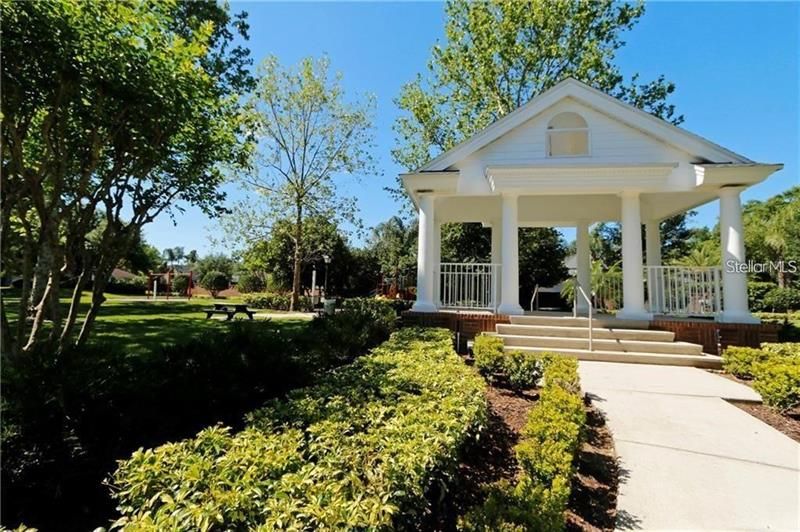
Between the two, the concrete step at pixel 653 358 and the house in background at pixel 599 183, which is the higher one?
the house in background at pixel 599 183

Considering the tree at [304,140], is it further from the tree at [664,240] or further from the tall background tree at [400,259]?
the tree at [664,240]

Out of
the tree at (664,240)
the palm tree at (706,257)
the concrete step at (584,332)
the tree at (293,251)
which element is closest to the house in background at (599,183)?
the concrete step at (584,332)

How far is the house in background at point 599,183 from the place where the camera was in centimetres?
826

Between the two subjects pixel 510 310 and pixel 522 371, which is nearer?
pixel 522 371

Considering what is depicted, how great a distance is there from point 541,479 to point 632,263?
7.29 meters

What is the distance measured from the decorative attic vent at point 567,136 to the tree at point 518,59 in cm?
890

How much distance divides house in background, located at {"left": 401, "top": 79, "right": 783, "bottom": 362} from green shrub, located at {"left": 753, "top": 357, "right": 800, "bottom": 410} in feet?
10.8

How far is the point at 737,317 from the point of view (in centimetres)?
789

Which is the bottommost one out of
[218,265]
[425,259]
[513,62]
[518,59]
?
[425,259]

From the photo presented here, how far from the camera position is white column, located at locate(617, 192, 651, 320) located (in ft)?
27.2

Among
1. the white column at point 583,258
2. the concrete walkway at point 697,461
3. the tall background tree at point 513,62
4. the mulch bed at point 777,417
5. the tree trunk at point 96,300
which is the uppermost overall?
the tall background tree at point 513,62

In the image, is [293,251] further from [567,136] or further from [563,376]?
[563,376]

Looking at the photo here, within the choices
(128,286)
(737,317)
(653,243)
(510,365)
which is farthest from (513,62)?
(128,286)

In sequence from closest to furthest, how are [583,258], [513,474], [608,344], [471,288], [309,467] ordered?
[309,467] < [513,474] < [608,344] < [471,288] < [583,258]
